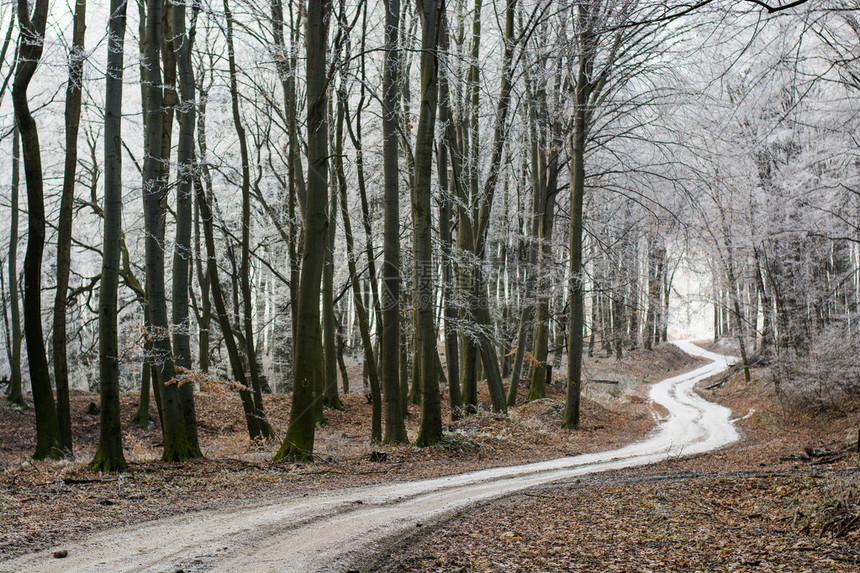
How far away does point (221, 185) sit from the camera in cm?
2020

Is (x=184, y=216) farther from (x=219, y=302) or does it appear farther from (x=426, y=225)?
(x=426, y=225)

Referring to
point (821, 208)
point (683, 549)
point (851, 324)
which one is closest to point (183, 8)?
point (683, 549)

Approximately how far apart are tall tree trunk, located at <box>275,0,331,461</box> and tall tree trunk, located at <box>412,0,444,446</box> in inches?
85.3

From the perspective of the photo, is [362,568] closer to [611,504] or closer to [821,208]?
[611,504]

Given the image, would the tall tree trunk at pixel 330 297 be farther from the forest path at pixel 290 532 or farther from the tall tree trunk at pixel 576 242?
the forest path at pixel 290 532

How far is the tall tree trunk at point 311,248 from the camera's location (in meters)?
9.13

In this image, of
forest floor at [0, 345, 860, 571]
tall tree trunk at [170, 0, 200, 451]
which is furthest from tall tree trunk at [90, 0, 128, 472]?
tall tree trunk at [170, 0, 200, 451]

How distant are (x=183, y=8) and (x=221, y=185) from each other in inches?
415

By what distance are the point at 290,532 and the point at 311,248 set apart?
4950mm

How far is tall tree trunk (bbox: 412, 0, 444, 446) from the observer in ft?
36.1

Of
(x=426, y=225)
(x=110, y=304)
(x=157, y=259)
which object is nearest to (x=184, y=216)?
(x=157, y=259)

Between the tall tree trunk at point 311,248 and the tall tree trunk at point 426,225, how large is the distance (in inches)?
85.3

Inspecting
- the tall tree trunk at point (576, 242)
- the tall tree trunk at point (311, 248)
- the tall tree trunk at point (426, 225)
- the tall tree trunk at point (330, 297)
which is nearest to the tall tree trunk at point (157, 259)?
the tall tree trunk at point (311, 248)

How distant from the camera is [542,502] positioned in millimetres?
6812
